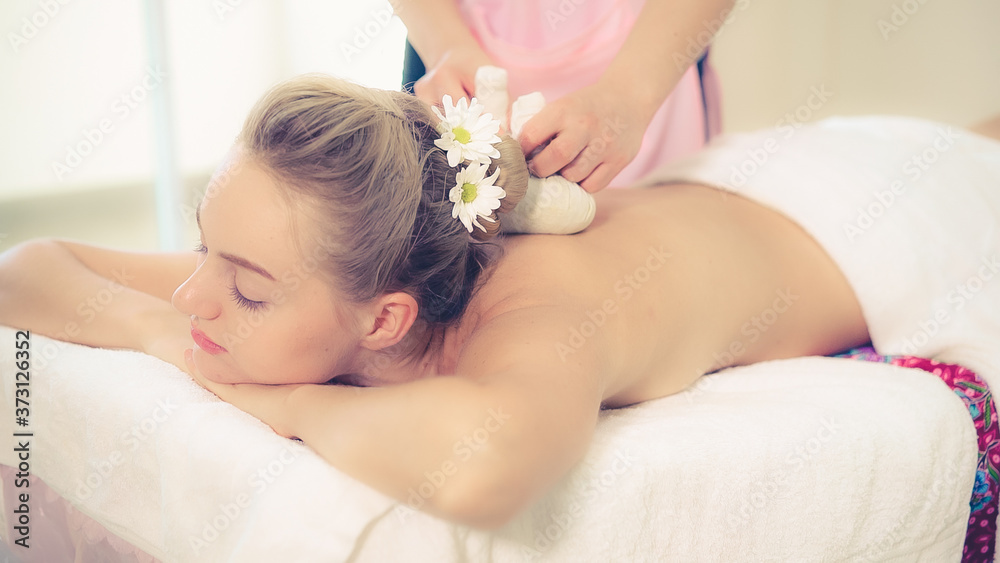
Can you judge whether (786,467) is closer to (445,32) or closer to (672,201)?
(672,201)

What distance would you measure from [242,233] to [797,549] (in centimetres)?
75

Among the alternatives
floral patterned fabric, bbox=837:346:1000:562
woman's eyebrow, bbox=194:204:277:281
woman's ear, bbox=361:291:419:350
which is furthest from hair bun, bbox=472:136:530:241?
floral patterned fabric, bbox=837:346:1000:562

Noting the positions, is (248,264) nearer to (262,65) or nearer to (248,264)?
(248,264)

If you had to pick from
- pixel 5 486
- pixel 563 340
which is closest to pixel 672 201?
pixel 563 340

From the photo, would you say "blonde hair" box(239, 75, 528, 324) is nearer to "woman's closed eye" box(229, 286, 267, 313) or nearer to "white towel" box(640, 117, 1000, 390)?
"woman's closed eye" box(229, 286, 267, 313)

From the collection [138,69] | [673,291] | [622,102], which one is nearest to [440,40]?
[622,102]

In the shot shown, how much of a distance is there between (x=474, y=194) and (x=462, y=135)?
77mm

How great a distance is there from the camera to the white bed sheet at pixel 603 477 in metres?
0.75

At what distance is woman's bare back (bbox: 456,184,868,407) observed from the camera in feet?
3.24

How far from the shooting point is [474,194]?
0.97m

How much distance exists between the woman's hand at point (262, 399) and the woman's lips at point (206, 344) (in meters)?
0.04

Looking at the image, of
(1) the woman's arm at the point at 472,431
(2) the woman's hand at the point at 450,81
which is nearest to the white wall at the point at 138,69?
(2) the woman's hand at the point at 450,81

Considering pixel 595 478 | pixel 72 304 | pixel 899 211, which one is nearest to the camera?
pixel 595 478

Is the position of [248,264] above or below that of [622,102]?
below
